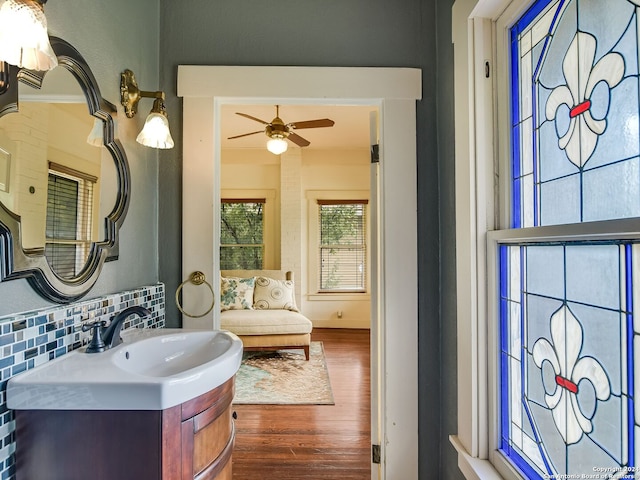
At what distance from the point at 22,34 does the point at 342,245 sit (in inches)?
204

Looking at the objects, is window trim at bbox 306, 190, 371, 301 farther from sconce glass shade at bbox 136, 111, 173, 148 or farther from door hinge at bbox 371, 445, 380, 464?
sconce glass shade at bbox 136, 111, 173, 148

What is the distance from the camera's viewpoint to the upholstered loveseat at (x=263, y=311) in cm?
410

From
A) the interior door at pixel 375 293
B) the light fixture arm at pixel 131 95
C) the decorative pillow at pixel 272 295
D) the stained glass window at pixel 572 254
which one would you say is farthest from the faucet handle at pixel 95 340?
the decorative pillow at pixel 272 295

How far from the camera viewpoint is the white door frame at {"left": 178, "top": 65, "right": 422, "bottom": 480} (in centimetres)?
175

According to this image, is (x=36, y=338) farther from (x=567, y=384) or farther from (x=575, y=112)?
(x=575, y=112)

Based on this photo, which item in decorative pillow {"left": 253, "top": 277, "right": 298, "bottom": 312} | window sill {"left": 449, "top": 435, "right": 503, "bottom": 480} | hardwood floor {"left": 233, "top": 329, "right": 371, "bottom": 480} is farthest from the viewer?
decorative pillow {"left": 253, "top": 277, "right": 298, "bottom": 312}

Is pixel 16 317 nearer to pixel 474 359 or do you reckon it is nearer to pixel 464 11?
pixel 474 359

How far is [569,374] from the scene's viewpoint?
95cm

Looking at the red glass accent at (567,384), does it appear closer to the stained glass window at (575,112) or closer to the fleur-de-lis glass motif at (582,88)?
the stained glass window at (575,112)

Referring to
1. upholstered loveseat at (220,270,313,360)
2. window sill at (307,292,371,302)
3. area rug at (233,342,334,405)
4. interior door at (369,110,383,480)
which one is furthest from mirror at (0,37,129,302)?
window sill at (307,292,371,302)

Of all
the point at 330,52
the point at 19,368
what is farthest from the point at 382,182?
the point at 19,368

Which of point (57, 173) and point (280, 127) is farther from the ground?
point (280, 127)

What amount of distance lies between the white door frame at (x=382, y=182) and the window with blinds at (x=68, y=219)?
52cm

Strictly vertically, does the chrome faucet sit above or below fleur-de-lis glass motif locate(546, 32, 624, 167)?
below
